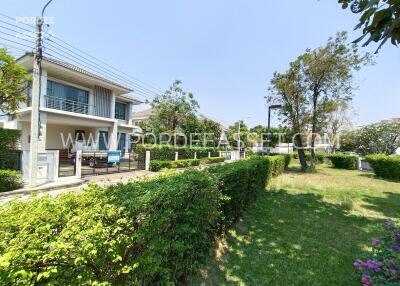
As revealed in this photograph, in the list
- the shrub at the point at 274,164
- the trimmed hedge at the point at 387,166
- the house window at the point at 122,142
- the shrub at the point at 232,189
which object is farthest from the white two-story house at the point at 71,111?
the trimmed hedge at the point at 387,166

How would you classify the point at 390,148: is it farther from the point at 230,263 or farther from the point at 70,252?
the point at 70,252

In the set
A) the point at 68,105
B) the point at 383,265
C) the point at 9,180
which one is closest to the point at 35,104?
the point at 9,180

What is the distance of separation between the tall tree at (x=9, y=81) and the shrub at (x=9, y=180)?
393 centimetres

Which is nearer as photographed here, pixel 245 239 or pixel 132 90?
pixel 245 239

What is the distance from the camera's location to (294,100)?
1839 cm

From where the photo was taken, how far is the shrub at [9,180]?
29.2ft

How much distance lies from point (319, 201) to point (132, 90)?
752 inches

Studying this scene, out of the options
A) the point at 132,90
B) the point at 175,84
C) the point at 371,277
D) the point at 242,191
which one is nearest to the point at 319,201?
the point at 242,191

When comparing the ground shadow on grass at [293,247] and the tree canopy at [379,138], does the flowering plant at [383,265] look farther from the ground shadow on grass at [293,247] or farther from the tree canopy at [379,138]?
the tree canopy at [379,138]

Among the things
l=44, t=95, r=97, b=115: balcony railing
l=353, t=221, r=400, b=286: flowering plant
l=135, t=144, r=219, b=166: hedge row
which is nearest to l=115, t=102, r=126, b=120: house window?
l=44, t=95, r=97, b=115: balcony railing

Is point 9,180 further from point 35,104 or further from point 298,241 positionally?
point 298,241

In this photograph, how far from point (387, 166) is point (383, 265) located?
53.3ft

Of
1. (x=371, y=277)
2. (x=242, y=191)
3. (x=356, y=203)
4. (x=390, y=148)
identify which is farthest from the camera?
(x=390, y=148)

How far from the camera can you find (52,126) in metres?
19.1
